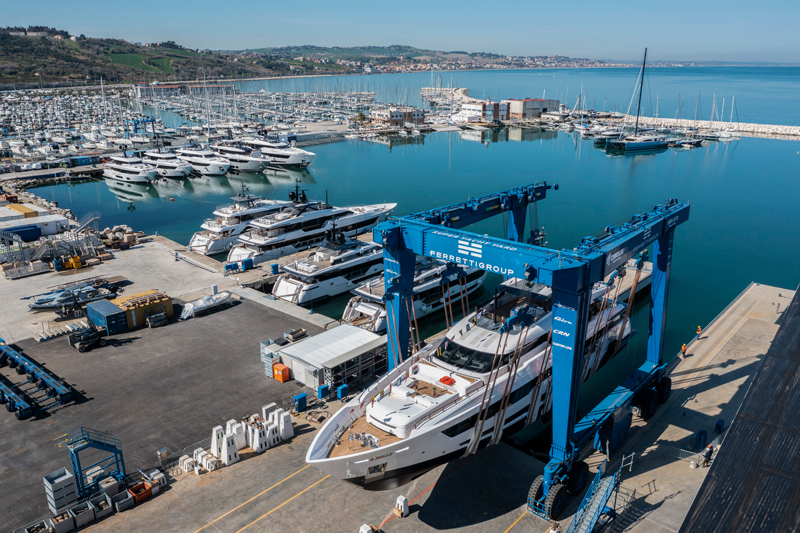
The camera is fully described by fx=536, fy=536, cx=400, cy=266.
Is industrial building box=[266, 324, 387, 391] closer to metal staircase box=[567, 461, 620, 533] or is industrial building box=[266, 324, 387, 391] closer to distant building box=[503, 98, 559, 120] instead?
metal staircase box=[567, 461, 620, 533]

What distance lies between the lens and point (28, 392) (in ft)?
84.3

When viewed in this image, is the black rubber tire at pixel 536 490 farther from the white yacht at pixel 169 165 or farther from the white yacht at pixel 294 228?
the white yacht at pixel 169 165

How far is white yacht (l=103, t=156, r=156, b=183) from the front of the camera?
84875mm

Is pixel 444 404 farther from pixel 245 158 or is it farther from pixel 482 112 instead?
pixel 482 112

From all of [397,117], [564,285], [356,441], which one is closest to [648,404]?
[564,285]

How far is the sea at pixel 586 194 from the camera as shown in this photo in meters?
44.8

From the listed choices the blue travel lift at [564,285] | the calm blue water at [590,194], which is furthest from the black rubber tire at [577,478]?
the calm blue water at [590,194]

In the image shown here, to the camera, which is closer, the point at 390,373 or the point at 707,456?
the point at 707,456

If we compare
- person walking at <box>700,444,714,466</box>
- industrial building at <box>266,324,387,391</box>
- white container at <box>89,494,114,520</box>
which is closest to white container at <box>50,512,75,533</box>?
white container at <box>89,494,114,520</box>

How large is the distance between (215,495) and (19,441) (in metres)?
9.54

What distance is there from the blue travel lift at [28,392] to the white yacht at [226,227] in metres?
23.5

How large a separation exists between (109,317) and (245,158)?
68.0m

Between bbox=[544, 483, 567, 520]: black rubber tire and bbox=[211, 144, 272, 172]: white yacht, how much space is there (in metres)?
87.3

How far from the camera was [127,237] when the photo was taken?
170 ft
